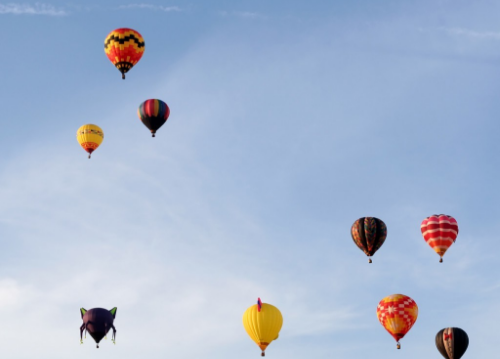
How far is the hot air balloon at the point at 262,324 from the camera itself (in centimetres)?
6328

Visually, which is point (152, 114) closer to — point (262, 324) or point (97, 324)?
point (97, 324)

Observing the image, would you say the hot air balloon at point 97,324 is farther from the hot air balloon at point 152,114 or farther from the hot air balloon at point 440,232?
the hot air balloon at point 440,232

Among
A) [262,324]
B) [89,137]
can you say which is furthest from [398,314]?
[89,137]

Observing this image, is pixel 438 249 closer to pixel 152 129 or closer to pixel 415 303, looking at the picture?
pixel 415 303

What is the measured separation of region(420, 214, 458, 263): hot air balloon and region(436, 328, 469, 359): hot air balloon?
16.9 ft

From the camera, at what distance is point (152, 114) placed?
6912cm

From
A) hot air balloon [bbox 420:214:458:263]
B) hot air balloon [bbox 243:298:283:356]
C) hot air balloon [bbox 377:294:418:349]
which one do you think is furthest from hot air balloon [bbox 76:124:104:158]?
hot air balloon [bbox 420:214:458:263]

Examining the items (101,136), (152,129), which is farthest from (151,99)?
(101,136)

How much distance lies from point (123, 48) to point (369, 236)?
22.2 meters

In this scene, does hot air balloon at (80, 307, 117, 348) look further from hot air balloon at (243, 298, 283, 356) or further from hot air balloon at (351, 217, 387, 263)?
hot air balloon at (351, 217, 387, 263)

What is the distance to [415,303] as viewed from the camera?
226 feet

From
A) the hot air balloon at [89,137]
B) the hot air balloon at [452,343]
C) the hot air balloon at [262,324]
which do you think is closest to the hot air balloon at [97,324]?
the hot air balloon at [262,324]

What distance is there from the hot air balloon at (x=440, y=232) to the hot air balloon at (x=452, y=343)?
5.15 meters

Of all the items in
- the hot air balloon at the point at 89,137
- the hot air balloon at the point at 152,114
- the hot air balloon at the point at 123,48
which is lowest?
the hot air balloon at the point at 152,114
